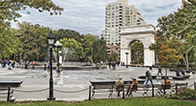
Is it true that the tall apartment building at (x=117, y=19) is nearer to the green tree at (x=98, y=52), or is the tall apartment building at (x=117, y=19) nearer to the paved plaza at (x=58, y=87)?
the green tree at (x=98, y=52)

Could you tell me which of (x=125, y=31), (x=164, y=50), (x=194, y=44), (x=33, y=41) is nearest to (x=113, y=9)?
(x=125, y=31)

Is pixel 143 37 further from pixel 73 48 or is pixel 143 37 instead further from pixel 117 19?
pixel 117 19

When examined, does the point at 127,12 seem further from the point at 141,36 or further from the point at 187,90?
the point at 187,90

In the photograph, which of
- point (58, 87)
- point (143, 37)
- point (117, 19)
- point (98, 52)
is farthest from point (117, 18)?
point (58, 87)

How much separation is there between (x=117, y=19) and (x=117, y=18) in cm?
73

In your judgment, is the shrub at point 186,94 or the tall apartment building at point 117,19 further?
the tall apartment building at point 117,19

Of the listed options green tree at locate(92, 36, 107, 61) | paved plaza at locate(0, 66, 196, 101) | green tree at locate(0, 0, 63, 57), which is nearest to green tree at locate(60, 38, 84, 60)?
green tree at locate(92, 36, 107, 61)

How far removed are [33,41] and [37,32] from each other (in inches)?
193

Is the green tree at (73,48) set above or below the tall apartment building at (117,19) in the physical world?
below

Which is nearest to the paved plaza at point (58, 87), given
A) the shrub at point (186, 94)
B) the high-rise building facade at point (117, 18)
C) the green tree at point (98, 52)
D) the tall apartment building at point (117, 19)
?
the shrub at point (186, 94)

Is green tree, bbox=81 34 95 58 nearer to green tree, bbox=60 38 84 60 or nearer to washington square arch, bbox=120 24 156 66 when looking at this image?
green tree, bbox=60 38 84 60

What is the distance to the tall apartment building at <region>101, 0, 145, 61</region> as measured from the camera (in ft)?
397

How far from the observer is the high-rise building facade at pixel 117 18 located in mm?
121062

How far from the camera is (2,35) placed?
8.64 m
